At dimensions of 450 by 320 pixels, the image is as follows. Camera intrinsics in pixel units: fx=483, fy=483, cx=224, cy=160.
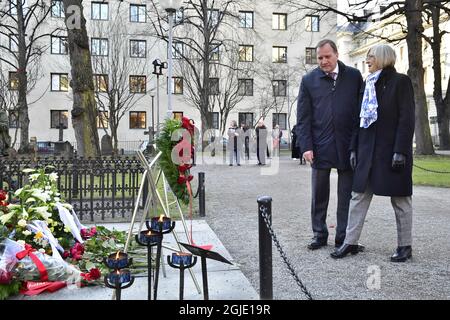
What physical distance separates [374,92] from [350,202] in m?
1.28

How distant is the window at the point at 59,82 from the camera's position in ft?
144

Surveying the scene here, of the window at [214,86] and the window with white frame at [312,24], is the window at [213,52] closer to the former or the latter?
A: the window at [214,86]

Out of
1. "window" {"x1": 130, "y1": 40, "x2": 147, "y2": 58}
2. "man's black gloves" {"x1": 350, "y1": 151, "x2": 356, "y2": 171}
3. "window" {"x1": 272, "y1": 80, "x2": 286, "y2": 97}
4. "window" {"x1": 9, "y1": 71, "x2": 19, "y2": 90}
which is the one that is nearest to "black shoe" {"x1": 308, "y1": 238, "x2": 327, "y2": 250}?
"man's black gloves" {"x1": 350, "y1": 151, "x2": 356, "y2": 171}

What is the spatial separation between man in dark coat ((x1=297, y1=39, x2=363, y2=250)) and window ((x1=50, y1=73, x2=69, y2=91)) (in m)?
41.6

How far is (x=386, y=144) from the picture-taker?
5.14m

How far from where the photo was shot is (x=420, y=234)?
265 inches

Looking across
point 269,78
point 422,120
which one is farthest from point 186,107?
point 422,120

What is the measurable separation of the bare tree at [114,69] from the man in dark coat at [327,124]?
3207cm

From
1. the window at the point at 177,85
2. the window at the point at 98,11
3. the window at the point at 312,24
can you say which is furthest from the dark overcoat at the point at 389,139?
the window at the point at 312,24

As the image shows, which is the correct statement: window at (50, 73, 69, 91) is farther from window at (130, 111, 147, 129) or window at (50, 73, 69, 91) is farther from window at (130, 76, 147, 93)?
window at (130, 111, 147, 129)

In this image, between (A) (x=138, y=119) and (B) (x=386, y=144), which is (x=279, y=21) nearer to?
(A) (x=138, y=119)

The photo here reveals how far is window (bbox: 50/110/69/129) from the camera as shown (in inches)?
1748

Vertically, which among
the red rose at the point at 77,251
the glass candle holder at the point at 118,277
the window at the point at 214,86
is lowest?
the red rose at the point at 77,251
